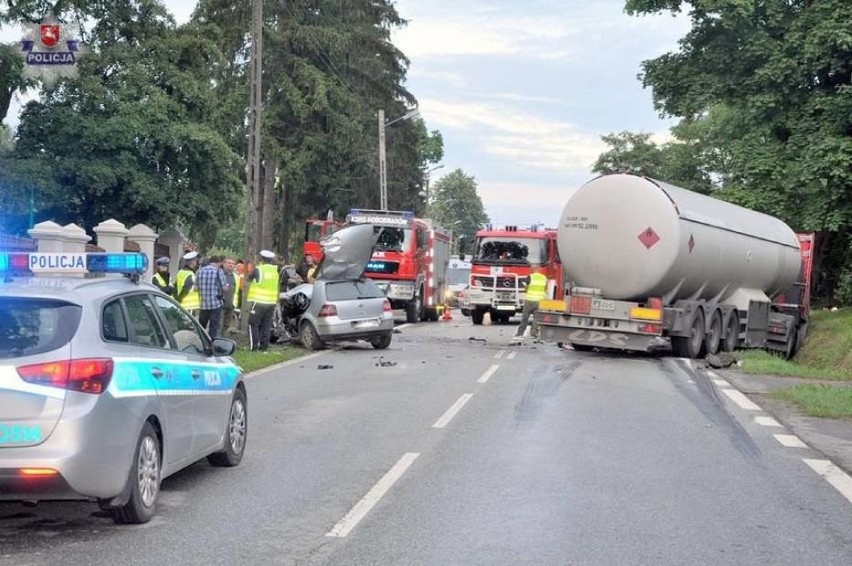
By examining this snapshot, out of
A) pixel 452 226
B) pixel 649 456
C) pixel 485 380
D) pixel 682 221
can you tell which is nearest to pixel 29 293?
pixel 649 456

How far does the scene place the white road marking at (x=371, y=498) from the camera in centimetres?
651

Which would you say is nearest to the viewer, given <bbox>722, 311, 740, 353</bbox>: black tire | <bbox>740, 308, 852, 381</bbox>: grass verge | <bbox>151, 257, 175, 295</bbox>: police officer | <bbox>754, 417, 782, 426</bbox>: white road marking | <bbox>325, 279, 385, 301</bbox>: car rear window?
<bbox>754, 417, 782, 426</bbox>: white road marking

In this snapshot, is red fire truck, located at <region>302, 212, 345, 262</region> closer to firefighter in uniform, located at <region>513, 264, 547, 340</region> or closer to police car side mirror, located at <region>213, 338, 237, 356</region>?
firefighter in uniform, located at <region>513, 264, 547, 340</region>

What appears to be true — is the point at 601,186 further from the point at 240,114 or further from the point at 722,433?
the point at 240,114

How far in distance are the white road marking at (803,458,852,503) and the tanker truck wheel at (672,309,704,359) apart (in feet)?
38.0

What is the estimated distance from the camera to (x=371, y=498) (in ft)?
24.3

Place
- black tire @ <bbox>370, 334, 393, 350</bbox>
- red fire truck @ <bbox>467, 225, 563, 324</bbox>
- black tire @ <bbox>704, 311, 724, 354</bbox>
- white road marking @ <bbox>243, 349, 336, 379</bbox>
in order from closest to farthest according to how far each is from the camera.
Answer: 1. white road marking @ <bbox>243, 349, 336, 379</bbox>
2. black tire @ <bbox>370, 334, 393, 350</bbox>
3. black tire @ <bbox>704, 311, 724, 354</bbox>
4. red fire truck @ <bbox>467, 225, 563, 324</bbox>

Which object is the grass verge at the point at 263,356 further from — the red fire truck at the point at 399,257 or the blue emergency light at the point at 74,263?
the red fire truck at the point at 399,257

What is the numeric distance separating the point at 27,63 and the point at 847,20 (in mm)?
21610

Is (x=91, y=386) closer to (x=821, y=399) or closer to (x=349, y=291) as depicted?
(x=821, y=399)

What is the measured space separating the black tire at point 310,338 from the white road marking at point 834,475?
40.8ft

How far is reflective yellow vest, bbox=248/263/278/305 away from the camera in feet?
62.6

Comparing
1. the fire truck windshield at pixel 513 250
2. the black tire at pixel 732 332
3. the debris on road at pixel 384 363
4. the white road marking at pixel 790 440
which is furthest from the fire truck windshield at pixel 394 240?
the white road marking at pixel 790 440

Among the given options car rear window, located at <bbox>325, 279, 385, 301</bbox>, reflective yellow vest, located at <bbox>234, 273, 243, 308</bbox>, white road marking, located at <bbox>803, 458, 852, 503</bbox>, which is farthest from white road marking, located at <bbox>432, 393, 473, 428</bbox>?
reflective yellow vest, located at <bbox>234, 273, 243, 308</bbox>
